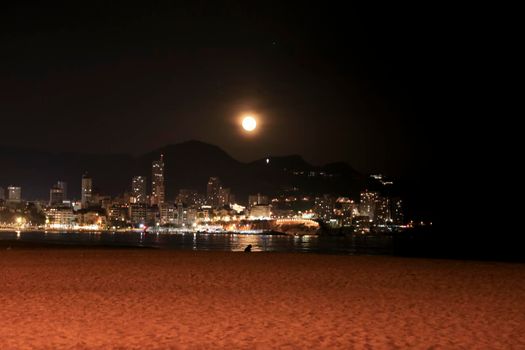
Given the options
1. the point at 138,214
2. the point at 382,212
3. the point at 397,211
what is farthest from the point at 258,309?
the point at 397,211

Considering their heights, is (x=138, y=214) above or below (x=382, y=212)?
below

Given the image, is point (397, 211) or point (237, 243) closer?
point (237, 243)

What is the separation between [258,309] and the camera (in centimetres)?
965

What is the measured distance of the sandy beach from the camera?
7234 mm

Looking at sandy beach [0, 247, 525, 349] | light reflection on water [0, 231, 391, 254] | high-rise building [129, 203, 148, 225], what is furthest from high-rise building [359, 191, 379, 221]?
sandy beach [0, 247, 525, 349]

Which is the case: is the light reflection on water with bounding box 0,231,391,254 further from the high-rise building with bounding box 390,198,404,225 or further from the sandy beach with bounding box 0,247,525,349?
the high-rise building with bounding box 390,198,404,225

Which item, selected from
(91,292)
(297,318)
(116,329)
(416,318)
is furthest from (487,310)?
(91,292)

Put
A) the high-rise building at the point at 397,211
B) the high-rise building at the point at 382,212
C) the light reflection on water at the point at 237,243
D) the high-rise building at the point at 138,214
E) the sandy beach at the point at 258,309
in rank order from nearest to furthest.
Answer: the sandy beach at the point at 258,309
the light reflection on water at the point at 237,243
the high-rise building at the point at 138,214
the high-rise building at the point at 382,212
the high-rise building at the point at 397,211

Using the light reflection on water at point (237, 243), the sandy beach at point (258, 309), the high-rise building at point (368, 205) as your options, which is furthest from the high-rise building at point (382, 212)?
the sandy beach at point (258, 309)

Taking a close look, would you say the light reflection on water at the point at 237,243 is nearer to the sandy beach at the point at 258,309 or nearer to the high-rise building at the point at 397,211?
the sandy beach at the point at 258,309

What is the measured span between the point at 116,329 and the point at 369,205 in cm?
18205

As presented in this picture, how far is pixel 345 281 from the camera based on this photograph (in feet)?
46.3

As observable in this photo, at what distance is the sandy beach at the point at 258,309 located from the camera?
7.23 meters

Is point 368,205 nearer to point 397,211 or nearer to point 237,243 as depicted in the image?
point 397,211
